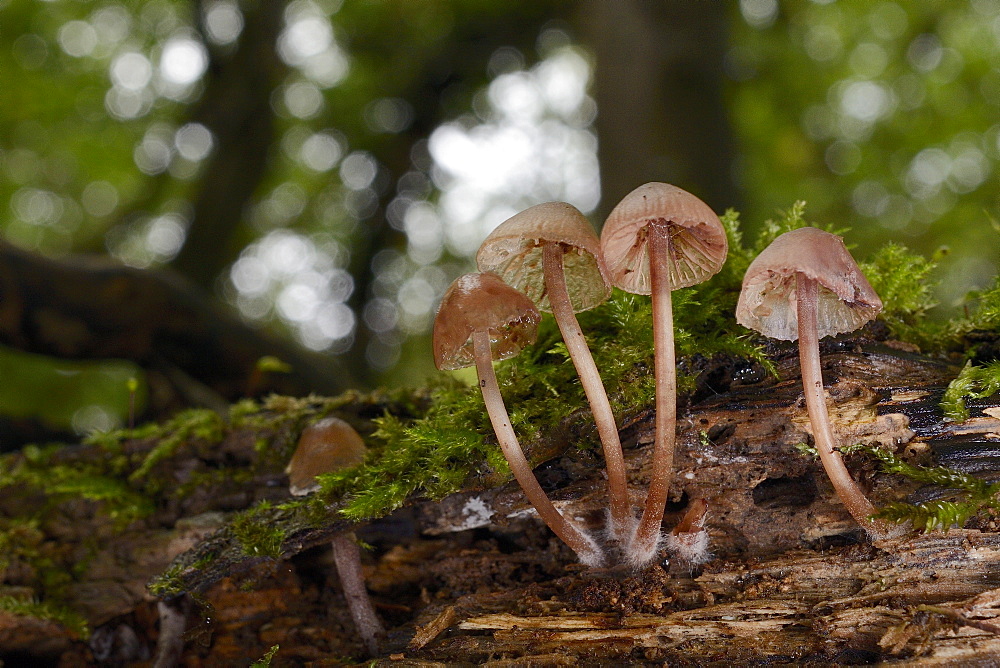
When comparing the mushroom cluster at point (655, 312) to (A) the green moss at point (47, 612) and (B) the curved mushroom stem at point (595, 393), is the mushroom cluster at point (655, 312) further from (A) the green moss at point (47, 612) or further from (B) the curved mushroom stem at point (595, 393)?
(A) the green moss at point (47, 612)

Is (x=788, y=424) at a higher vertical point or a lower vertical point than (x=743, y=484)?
higher

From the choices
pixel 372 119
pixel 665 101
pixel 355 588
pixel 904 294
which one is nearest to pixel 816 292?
pixel 904 294

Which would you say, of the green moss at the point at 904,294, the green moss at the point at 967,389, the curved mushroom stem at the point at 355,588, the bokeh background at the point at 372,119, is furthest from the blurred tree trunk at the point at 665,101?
the curved mushroom stem at the point at 355,588

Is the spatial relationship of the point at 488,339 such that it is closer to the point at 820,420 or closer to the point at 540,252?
the point at 540,252

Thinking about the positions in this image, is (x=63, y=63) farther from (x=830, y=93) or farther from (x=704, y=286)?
(x=830, y=93)

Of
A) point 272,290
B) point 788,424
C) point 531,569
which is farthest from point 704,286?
point 272,290


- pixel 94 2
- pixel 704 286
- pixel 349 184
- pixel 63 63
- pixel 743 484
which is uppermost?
pixel 94 2
